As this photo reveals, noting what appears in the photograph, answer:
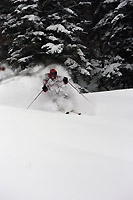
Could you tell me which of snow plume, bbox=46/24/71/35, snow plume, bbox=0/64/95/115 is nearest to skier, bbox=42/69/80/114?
snow plume, bbox=0/64/95/115

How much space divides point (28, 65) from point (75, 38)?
7.69 ft

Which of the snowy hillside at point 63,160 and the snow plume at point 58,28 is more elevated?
the snow plume at point 58,28

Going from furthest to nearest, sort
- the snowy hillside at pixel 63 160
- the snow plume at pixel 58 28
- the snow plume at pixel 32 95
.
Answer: the snow plume at pixel 58 28, the snow plume at pixel 32 95, the snowy hillside at pixel 63 160

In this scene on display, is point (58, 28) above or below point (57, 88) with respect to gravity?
above

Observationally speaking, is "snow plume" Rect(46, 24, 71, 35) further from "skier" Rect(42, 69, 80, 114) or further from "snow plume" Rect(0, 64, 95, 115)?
"skier" Rect(42, 69, 80, 114)

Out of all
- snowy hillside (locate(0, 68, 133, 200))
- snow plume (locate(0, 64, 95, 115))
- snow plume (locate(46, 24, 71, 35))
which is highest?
snow plume (locate(46, 24, 71, 35))

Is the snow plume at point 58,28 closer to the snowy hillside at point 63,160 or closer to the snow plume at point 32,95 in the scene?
the snow plume at point 32,95

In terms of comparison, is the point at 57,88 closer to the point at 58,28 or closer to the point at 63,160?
the point at 58,28

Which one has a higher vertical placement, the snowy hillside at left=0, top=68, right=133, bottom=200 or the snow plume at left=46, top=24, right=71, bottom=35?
the snow plume at left=46, top=24, right=71, bottom=35

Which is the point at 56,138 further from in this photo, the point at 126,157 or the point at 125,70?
the point at 125,70

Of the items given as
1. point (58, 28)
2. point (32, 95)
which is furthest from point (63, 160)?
point (58, 28)

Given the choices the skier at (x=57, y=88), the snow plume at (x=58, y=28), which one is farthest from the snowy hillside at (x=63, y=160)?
the snow plume at (x=58, y=28)

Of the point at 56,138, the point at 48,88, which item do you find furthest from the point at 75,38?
the point at 56,138

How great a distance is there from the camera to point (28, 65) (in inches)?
307
